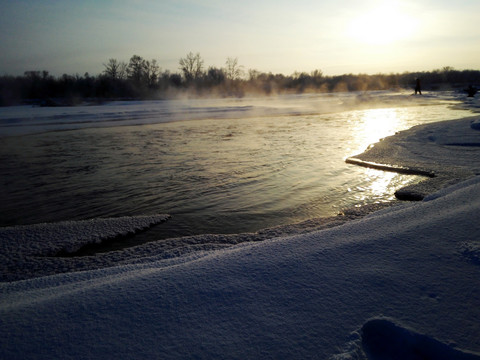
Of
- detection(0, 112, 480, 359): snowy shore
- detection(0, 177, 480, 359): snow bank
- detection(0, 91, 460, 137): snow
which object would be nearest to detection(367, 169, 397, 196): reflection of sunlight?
detection(0, 112, 480, 359): snowy shore

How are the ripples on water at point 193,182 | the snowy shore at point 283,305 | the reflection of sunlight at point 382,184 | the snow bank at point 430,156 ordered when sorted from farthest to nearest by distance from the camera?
the snow bank at point 430,156, the reflection of sunlight at point 382,184, the ripples on water at point 193,182, the snowy shore at point 283,305

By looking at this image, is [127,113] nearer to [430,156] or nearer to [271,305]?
[430,156]

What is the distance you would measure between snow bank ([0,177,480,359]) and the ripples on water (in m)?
1.84

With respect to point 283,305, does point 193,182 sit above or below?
below

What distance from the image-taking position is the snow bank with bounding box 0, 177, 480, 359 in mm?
1331

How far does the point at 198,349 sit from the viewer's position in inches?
51.6

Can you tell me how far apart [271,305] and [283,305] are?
0.06 m

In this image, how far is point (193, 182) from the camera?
19.0 ft

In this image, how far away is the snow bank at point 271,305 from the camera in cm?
133

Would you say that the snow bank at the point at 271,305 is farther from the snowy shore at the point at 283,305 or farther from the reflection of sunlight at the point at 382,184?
the reflection of sunlight at the point at 382,184

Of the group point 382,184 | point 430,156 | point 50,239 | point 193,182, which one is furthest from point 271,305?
point 430,156

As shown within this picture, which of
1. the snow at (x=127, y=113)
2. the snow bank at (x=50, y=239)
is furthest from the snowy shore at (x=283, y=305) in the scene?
the snow at (x=127, y=113)

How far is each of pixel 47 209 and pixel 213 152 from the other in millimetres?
4644

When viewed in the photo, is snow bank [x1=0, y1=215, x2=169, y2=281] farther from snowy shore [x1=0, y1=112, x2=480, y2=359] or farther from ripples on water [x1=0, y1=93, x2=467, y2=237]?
snowy shore [x1=0, y1=112, x2=480, y2=359]
